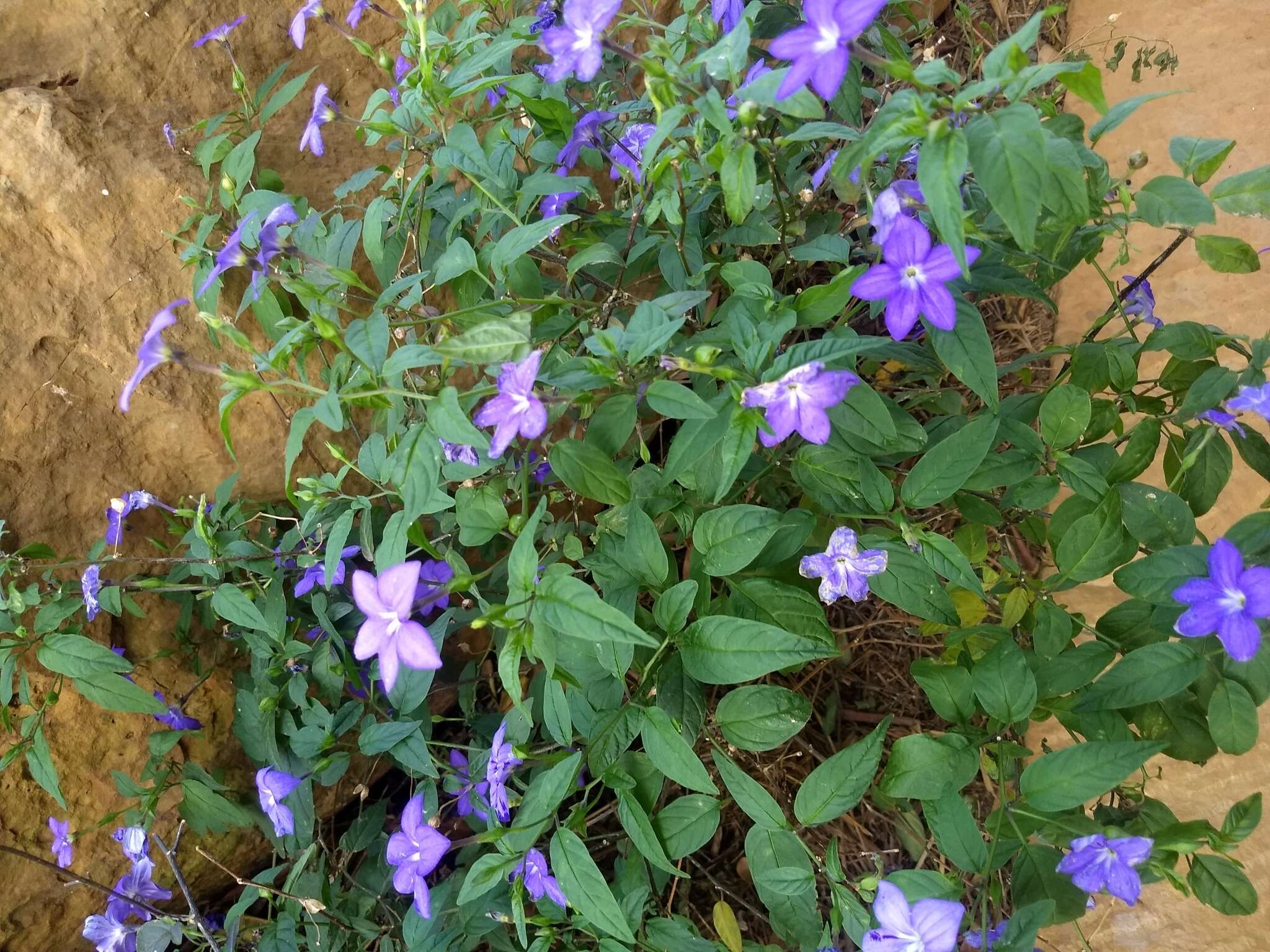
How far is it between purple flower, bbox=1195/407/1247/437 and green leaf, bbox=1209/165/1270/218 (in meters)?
0.30

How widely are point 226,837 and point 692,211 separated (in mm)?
1845

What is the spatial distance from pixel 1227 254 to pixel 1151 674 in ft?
2.11

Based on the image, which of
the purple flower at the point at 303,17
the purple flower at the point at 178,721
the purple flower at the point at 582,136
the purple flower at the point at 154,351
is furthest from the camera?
the purple flower at the point at 178,721

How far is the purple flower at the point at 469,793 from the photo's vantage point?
1.69 m

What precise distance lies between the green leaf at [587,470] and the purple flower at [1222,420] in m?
0.91

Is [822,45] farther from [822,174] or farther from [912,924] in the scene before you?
[912,924]

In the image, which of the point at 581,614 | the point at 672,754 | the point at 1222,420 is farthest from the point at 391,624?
the point at 1222,420

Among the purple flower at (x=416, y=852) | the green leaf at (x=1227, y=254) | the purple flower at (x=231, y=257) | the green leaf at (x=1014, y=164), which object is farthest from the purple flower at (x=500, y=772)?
the green leaf at (x=1227, y=254)

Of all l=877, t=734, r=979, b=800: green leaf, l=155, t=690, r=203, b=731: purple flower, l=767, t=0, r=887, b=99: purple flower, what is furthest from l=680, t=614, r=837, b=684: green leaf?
l=155, t=690, r=203, b=731: purple flower

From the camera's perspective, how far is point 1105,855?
1205mm

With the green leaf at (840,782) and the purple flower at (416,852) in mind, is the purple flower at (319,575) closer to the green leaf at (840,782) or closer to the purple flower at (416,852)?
the purple flower at (416,852)

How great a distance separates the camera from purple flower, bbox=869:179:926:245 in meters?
1.16

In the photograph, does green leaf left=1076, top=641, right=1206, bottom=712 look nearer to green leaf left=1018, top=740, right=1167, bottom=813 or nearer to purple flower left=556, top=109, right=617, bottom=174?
green leaf left=1018, top=740, right=1167, bottom=813

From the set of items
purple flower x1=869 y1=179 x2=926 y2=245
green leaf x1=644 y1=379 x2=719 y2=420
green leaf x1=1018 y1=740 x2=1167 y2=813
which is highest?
purple flower x1=869 y1=179 x2=926 y2=245
